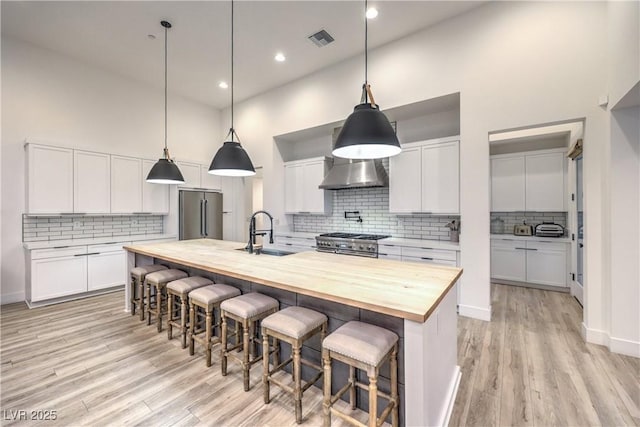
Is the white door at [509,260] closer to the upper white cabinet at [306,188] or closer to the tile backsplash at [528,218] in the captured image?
the tile backsplash at [528,218]

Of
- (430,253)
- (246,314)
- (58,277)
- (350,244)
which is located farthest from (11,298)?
(430,253)

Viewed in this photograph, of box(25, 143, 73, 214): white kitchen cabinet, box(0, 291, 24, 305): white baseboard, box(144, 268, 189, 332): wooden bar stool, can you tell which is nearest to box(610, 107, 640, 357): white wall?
box(144, 268, 189, 332): wooden bar stool

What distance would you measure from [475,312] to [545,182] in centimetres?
292

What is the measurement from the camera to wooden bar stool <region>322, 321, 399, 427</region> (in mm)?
1436

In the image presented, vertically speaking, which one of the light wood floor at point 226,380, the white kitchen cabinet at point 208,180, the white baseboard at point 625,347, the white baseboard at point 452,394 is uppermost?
the white kitchen cabinet at point 208,180

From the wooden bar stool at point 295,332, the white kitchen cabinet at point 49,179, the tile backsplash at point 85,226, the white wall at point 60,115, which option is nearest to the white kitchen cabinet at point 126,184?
the white wall at point 60,115

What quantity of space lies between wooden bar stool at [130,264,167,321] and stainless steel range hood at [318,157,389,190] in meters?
2.87

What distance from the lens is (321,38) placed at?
396 cm

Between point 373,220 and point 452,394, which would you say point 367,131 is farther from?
point 373,220

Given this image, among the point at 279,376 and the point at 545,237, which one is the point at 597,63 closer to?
the point at 545,237

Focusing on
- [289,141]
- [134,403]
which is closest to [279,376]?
[134,403]

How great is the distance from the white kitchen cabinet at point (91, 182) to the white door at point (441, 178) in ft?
16.8

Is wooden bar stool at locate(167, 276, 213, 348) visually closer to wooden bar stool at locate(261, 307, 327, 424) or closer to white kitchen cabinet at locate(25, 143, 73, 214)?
wooden bar stool at locate(261, 307, 327, 424)

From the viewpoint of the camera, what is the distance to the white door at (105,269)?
14.0ft
